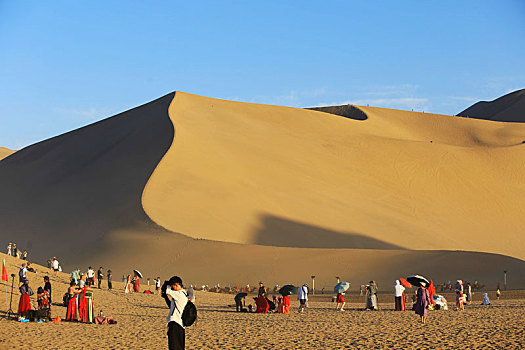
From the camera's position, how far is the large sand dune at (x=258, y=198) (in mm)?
39562

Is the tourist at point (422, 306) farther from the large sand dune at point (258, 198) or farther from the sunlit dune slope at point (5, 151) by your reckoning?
the sunlit dune slope at point (5, 151)

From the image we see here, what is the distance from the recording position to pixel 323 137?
67938 millimetres

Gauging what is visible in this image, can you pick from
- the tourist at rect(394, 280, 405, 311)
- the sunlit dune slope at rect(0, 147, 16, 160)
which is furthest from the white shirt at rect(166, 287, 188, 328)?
the sunlit dune slope at rect(0, 147, 16, 160)

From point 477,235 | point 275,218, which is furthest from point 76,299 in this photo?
point 477,235

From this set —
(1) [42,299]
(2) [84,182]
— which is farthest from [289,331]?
(2) [84,182]

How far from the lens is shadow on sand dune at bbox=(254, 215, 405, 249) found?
43469 millimetres

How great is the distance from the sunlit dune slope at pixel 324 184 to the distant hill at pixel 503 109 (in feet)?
148

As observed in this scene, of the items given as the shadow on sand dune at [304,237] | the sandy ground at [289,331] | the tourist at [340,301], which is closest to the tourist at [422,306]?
the sandy ground at [289,331]

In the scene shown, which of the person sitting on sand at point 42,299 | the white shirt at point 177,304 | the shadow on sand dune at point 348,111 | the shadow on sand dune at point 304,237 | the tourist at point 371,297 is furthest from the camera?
the shadow on sand dune at point 348,111

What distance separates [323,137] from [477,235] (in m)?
20.5

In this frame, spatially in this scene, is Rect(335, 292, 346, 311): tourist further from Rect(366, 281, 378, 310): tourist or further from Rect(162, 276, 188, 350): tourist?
Rect(162, 276, 188, 350): tourist

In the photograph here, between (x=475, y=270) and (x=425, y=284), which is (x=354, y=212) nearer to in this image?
(x=475, y=270)

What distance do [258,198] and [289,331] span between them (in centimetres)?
3152

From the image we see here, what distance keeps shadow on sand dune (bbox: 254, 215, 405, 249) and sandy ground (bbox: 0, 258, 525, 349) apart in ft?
59.8
